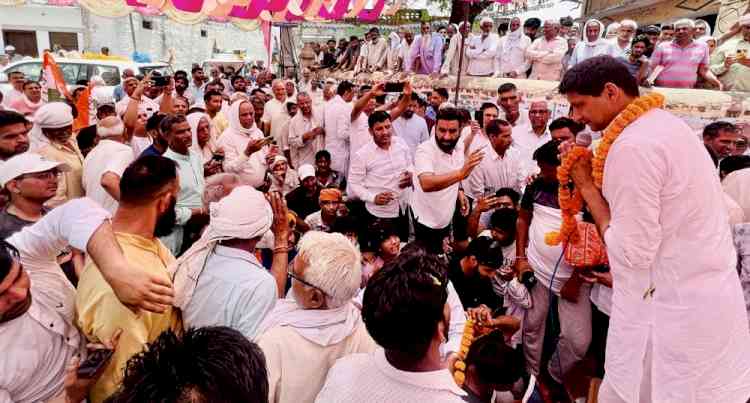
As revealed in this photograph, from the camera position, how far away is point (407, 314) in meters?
1.18

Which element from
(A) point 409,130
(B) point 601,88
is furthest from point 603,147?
(A) point 409,130

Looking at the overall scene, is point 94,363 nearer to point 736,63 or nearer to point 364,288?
point 364,288

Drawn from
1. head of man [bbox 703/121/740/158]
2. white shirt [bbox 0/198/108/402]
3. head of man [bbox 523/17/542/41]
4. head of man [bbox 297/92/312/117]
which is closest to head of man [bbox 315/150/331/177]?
head of man [bbox 297/92/312/117]

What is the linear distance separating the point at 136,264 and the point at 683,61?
6355 mm

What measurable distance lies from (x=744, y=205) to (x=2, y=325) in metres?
3.46

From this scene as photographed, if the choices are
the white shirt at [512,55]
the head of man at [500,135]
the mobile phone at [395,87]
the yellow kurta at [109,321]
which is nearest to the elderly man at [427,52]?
the white shirt at [512,55]

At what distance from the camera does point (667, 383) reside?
174 centimetres

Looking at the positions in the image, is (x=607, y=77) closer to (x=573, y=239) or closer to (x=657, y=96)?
(x=657, y=96)

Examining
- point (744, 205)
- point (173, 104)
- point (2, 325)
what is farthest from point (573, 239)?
point (173, 104)

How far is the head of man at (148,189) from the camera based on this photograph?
1765 millimetres

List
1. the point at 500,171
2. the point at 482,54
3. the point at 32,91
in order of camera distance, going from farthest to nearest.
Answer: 1. the point at 482,54
2. the point at 32,91
3. the point at 500,171

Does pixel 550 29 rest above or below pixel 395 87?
above

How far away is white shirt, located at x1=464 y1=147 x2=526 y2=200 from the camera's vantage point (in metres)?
4.27

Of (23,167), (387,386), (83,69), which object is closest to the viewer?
(387,386)
